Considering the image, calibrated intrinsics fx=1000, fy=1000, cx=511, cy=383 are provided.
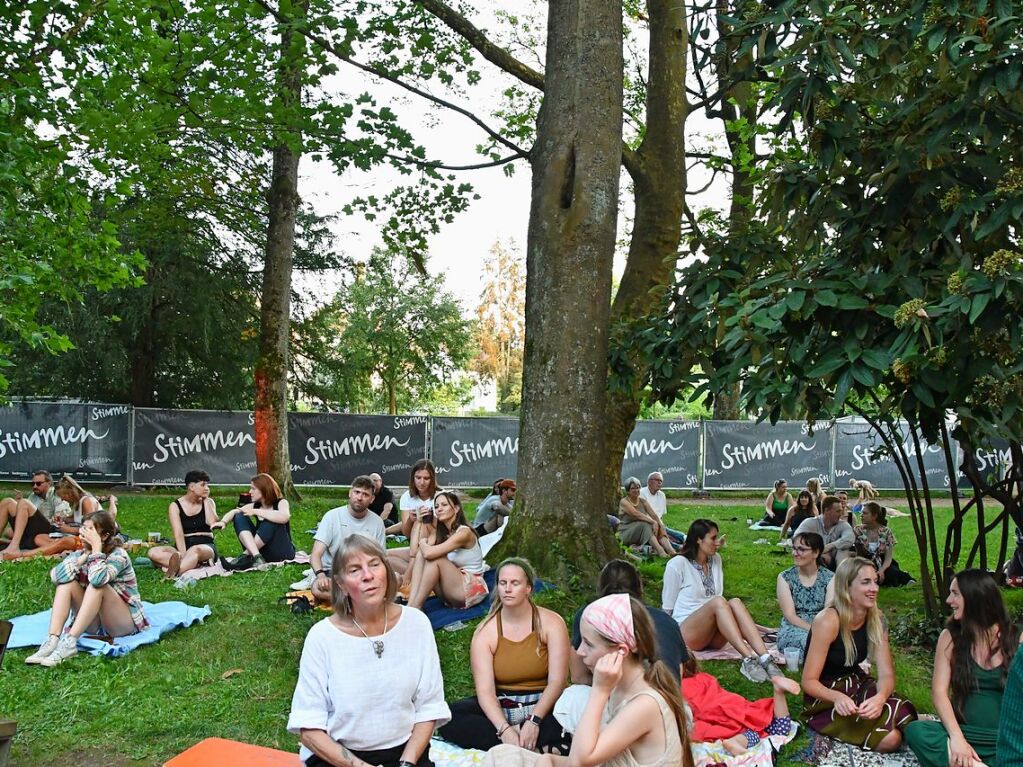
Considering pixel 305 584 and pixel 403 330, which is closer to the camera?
pixel 305 584

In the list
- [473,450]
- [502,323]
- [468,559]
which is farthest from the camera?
[502,323]

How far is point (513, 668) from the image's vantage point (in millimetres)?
5504

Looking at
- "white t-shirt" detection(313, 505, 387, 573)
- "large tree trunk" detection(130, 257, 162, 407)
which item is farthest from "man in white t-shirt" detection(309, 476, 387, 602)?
"large tree trunk" detection(130, 257, 162, 407)

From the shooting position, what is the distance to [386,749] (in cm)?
416

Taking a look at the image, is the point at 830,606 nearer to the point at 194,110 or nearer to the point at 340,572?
the point at 340,572

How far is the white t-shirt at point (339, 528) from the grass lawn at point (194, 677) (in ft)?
2.22

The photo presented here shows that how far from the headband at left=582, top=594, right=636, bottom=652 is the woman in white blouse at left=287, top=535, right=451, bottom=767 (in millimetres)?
831

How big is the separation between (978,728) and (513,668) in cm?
239

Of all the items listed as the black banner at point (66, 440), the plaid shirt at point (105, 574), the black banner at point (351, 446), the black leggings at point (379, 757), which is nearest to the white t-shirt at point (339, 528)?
the plaid shirt at point (105, 574)

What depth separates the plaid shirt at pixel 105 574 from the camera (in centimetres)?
725

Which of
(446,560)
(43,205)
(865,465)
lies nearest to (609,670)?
(446,560)

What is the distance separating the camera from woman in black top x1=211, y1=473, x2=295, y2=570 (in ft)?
35.5

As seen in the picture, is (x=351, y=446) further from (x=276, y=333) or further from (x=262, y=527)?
(x=262, y=527)

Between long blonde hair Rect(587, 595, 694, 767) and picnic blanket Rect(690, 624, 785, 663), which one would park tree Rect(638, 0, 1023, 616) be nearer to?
long blonde hair Rect(587, 595, 694, 767)
